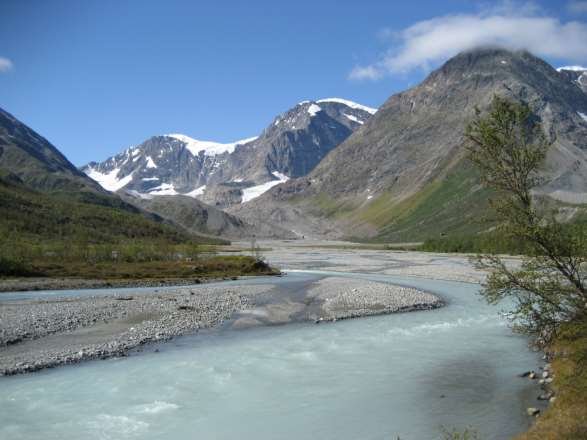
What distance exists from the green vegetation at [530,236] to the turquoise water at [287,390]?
669 cm

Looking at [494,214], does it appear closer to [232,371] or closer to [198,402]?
[198,402]

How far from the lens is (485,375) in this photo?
101 feet

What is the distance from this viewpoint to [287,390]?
29.0 meters

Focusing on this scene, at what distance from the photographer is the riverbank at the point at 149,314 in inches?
1478

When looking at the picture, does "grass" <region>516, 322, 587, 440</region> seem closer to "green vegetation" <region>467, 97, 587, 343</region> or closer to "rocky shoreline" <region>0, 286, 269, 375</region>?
"green vegetation" <region>467, 97, 587, 343</region>

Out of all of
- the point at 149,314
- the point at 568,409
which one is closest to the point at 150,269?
the point at 149,314

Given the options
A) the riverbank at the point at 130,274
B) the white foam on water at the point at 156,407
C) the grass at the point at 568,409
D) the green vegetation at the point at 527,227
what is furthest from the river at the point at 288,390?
the riverbank at the point at 130,274

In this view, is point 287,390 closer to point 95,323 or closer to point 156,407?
point 156,407

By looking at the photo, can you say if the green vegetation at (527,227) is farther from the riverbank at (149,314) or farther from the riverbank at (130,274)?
the riverbank at (130,274)

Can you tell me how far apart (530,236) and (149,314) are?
45314 millimetres

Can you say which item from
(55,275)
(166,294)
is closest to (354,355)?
(166,294)

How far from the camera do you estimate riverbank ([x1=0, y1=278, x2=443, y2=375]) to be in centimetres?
3753

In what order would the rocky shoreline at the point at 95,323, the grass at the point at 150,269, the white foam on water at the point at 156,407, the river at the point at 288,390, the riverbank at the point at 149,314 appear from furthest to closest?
the grass at the point at 150,269 < the riverbank at the point at 149,314 < the rocky shoreline at the point at 95,323 < the white foam on water at the point at 156,407 < the river at the point at 288,390

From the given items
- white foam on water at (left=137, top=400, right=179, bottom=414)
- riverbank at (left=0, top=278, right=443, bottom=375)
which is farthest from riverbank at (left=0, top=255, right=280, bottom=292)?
white foam on water at (left=137, top=400, right=179, bottom=414)
